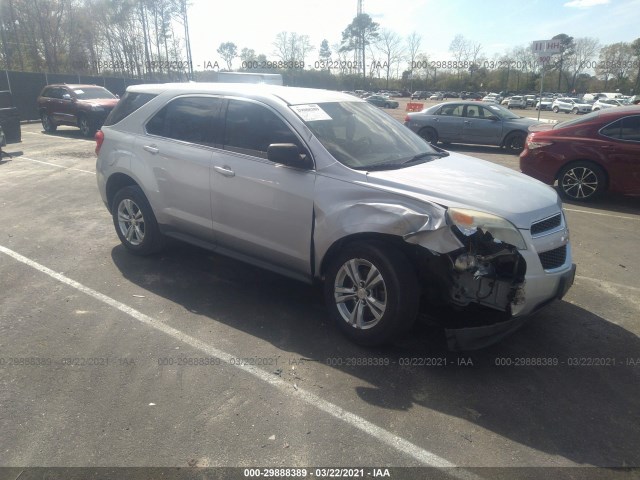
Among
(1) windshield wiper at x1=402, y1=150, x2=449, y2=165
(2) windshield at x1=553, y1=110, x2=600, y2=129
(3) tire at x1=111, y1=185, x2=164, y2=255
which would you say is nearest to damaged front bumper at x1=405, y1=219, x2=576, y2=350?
(1) windshield wiper at x1=402, y1=150, x2=449, y2=165

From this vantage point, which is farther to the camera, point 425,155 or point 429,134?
point 429,134

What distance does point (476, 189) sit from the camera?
12.1 feet

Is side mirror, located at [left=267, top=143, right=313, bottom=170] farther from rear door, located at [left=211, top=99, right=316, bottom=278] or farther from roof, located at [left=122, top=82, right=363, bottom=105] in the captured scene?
roof, located at [left=122, top=82, right=363, bottom=105]

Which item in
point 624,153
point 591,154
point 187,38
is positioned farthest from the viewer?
point 187,38

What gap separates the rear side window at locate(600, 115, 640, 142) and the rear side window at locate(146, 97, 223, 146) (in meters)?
6.81

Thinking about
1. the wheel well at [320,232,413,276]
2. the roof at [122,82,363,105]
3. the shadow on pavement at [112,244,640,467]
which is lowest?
the shadow on pavement at [112,244,640,467]

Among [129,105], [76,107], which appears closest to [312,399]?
[129,105]

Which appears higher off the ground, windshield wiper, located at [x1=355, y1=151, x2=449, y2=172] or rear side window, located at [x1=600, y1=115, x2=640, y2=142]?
windshield wiper, located at [x1=355, y1=151, x2=449, y2=172]

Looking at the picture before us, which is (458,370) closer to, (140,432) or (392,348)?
(392,348)

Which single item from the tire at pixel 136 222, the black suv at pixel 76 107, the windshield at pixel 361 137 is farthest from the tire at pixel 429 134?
the tire at pixel 136 222

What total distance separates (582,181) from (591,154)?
47 centimetres

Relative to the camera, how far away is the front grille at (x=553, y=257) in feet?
11.6

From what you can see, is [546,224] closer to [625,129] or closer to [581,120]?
[625,129]

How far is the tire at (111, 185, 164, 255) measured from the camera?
5293 millimetres
